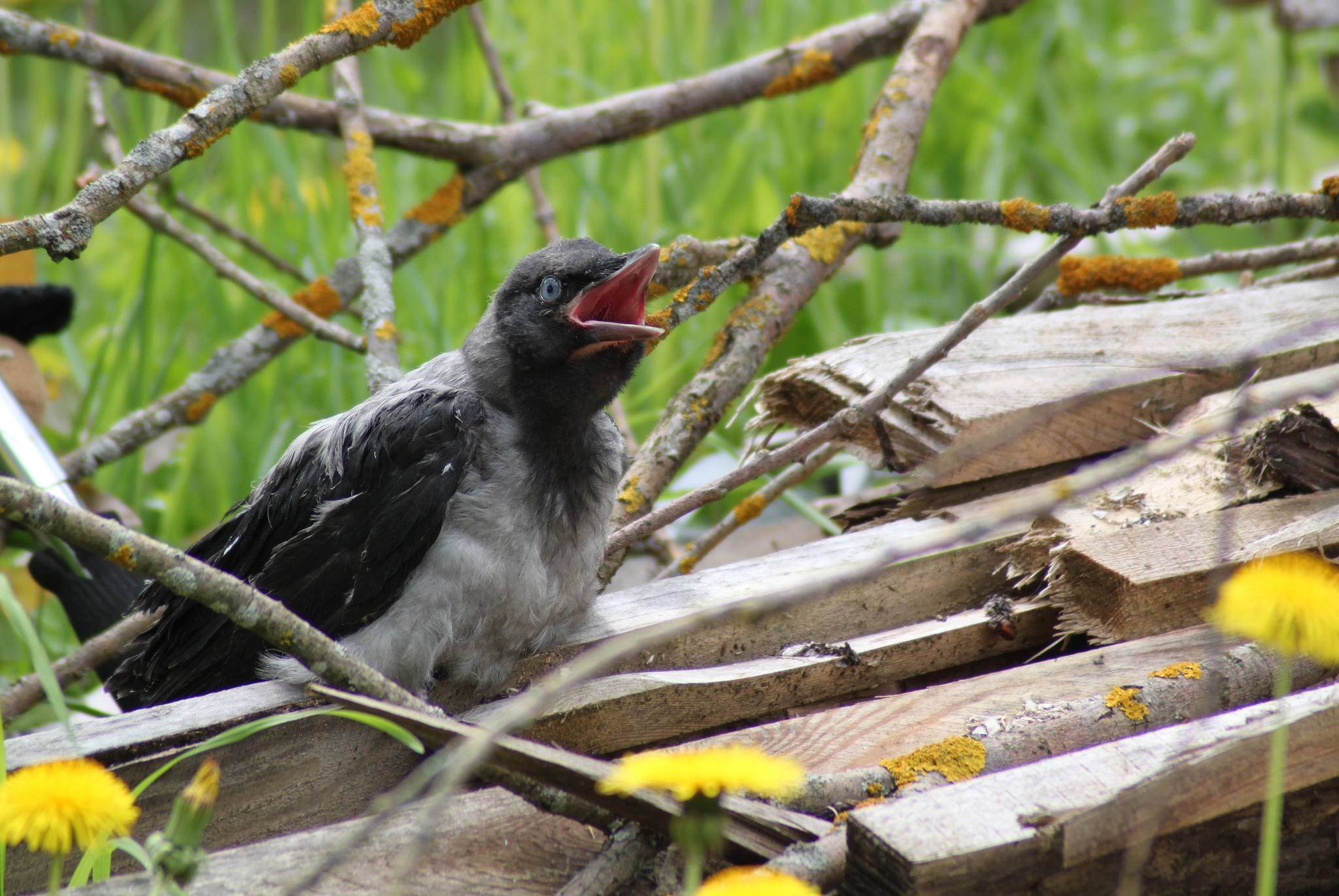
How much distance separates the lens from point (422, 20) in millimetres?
1802

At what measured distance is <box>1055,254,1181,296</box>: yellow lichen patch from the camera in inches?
88.5

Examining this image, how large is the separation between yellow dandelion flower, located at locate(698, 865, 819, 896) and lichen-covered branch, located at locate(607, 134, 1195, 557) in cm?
97

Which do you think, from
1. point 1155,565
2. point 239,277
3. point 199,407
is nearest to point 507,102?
point 239,277

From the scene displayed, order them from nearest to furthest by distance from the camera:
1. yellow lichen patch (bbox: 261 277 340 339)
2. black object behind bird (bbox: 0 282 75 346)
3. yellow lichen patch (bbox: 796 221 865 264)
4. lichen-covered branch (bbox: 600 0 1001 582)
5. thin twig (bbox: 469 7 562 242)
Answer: lichen-covered branch (bbox: 600 0 1001 582)
black object behind bird (bbox: 0 282 75 346)
yellow lichen patch (bbox: 796 221 865 264)
yellow lichen patch (bbox: 261 277 340 339)
thin twig (bbox: 469 7 562 242)

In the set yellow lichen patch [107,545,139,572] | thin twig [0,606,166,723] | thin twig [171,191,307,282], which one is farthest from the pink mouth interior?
thin twig [171,191,307,282]

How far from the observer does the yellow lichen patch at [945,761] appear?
1.21m

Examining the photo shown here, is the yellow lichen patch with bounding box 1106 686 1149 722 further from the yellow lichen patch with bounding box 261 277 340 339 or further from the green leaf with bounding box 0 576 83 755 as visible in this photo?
the yellow lichen patch with bounding box 261 277 340 339

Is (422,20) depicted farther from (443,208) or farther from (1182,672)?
(1182,672)

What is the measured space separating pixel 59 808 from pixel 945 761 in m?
0.89

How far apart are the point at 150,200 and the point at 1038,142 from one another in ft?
10.3

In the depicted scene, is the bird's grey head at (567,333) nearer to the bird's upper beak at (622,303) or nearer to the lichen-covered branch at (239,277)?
the bird's upper beak at (622,303)

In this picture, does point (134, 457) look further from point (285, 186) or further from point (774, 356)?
point (774, 356)

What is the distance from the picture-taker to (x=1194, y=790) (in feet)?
3.43

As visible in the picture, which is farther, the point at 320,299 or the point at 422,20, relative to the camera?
the point at 320,299
